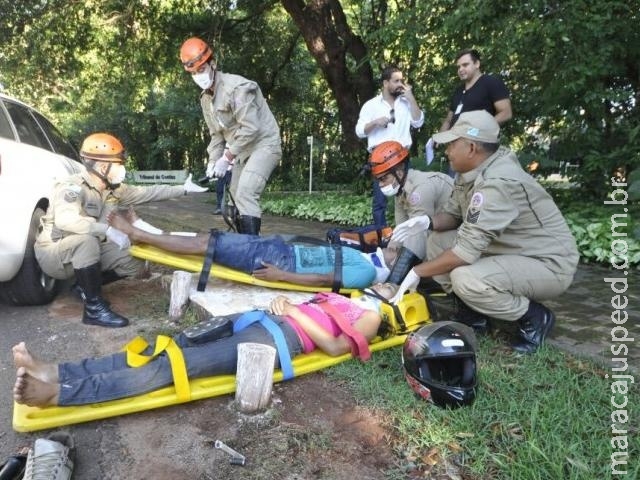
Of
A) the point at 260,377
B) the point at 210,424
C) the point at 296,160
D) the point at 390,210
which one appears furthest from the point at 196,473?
the point at 296,160

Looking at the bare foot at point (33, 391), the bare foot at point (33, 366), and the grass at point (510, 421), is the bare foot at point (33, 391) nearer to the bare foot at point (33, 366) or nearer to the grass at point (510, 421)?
the bare foot at point (33, 366)

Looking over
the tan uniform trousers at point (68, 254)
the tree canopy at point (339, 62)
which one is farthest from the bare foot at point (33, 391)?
the tree canopy at point (339, 62)

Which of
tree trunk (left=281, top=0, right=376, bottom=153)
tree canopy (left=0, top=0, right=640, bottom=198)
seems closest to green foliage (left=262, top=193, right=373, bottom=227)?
tree canopy (left=0, top=0, right=640, bottom=198)

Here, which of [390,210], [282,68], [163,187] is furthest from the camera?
[282,68]

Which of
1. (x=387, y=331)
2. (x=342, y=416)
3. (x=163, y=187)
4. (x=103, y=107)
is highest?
(x=103, y=107)

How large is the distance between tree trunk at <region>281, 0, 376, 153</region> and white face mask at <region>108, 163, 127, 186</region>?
6.71m

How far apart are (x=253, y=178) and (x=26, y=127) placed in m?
1.91

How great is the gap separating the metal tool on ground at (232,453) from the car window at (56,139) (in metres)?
3.58

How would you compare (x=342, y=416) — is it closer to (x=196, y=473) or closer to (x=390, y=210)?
(x=196, y=473)

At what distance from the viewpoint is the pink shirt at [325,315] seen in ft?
→ 9.05

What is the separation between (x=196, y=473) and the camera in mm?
1977

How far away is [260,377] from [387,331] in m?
0.97

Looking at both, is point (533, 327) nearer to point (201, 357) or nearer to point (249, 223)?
point (201, 357)

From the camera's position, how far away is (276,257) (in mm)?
3684
